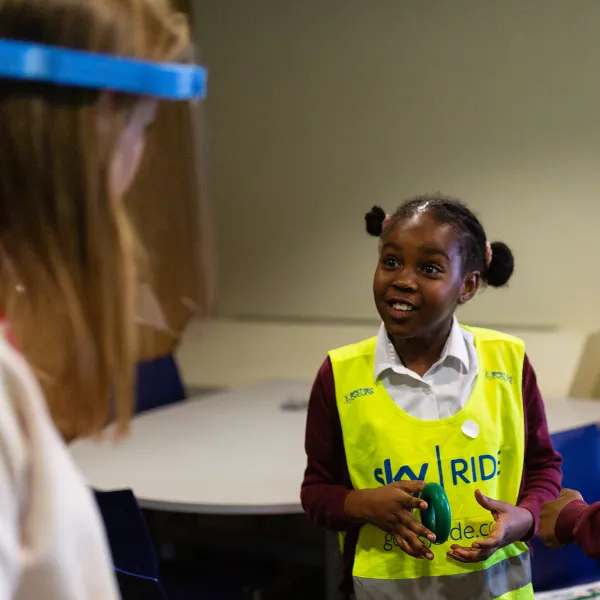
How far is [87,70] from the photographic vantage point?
77 centimetres

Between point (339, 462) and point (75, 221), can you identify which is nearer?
point (75, 221)

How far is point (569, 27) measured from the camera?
→ 3.92m

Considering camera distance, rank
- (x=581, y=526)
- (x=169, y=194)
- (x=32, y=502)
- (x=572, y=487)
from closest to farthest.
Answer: (x=32, y=502), (x=169, y=194), (x=581, y=526), (x=572, y=487)

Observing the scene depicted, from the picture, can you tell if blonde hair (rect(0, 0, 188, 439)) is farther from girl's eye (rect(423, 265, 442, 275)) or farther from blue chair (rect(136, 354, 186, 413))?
blue chair (rect(136, 354, 186, 413))

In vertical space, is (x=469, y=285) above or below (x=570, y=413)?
above

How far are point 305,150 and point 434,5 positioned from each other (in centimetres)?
96

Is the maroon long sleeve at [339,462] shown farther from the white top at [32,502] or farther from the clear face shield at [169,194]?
the white top at [32,502]

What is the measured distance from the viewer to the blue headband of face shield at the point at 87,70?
0.75 metres

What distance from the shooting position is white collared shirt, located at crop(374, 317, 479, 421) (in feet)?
5.89

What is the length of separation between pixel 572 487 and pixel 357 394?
760mm

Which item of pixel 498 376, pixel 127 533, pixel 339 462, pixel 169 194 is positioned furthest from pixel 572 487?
pixel 169 194

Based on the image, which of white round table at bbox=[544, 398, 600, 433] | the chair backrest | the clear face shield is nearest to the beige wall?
white round table at bbox=[544, 398, 600, 433]

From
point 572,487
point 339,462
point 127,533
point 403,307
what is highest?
point 403,307

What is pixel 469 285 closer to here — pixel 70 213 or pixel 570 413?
pixel 70 213
